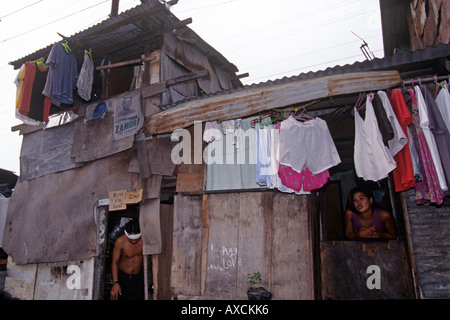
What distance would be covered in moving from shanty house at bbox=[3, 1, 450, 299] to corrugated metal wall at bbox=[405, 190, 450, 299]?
0.05 ft

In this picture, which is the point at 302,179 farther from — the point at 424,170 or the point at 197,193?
the point at 197,193

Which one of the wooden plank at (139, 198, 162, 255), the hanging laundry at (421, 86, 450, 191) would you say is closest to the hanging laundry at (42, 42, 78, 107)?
the wooden plank at (139, 198, 162, 255)

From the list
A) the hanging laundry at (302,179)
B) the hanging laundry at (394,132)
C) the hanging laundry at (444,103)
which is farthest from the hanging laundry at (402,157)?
the hanging laundry at (302,179)

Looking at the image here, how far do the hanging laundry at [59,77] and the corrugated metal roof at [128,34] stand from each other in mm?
559

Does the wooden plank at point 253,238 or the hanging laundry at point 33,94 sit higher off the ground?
the hanging laundry at point 33,94

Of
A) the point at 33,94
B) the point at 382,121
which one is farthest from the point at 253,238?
the point at 33,94

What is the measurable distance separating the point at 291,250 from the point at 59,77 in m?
6.84

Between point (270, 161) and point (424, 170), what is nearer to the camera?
point (424, 170)

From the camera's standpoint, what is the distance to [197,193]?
6.02 metres

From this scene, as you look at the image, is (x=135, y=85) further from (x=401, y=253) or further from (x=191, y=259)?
(x=401, y=253)

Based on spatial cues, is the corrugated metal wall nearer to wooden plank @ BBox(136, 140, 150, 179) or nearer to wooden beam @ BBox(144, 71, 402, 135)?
wooden beam @ BBox(144, 71, 402, 135)

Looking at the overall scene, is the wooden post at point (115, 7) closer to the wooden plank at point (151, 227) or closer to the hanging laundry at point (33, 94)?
the hanging laundry at point (33, 94)

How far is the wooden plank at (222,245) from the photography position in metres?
5.35

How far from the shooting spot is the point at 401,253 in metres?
5.20
